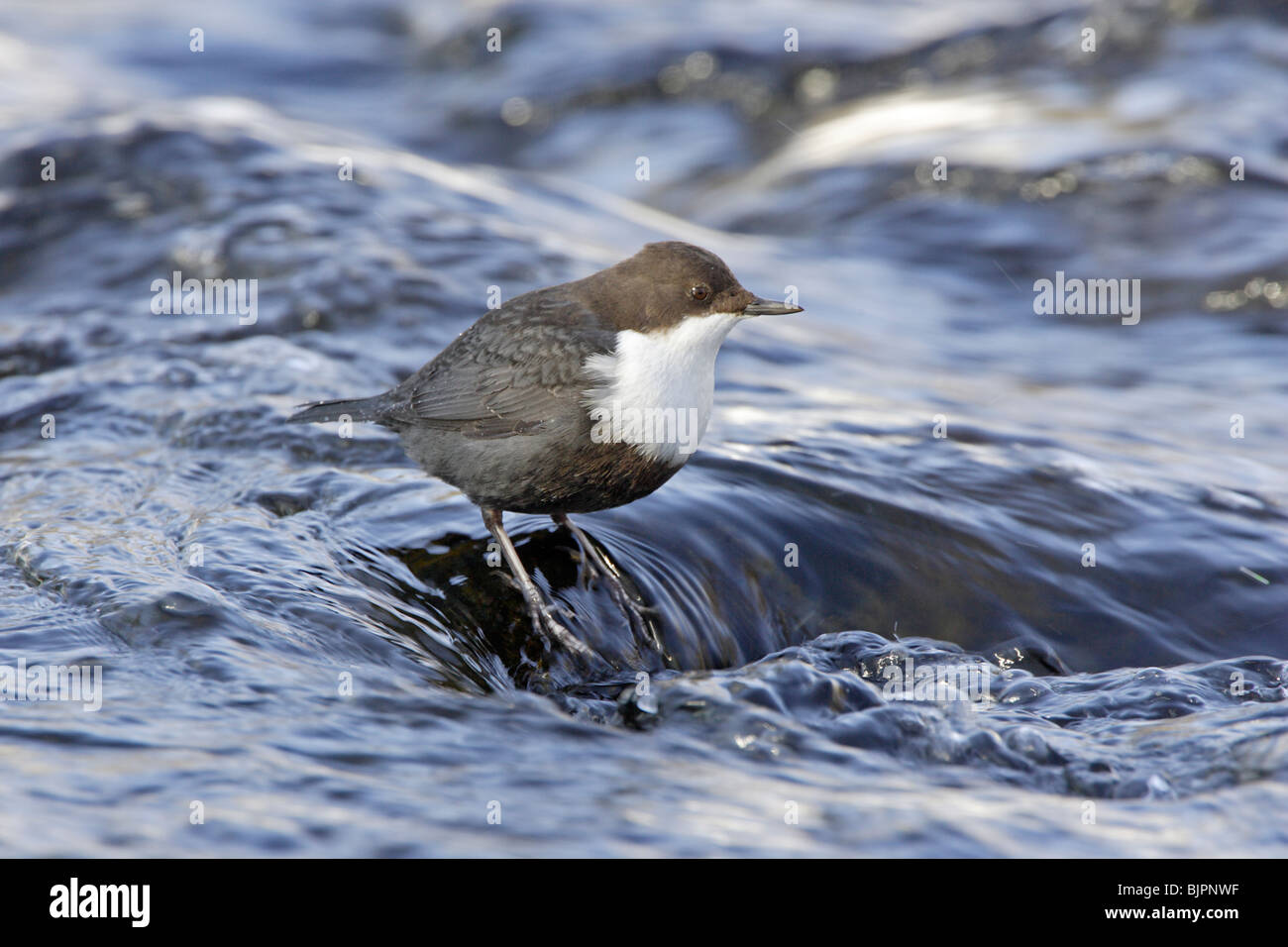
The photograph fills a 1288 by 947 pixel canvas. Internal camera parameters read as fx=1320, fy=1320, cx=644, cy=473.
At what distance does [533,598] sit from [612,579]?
391 millimetres

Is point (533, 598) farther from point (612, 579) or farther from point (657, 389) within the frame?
point (657, 389)

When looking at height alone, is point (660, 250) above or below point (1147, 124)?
below

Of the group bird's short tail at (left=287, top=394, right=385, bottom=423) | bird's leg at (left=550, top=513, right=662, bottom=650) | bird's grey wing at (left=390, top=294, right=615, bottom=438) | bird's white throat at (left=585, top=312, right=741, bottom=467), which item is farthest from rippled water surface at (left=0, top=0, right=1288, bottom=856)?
bird's white throat at (left=585, top=312, right=741, bottom=467)

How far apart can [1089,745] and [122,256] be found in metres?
6.63

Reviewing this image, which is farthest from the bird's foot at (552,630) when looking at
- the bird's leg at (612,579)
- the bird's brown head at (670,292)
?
the bird's brown head at (670,292)

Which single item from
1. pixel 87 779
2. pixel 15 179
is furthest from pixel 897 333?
pixel 87 779

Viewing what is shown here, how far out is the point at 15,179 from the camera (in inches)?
349

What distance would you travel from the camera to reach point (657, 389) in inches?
181

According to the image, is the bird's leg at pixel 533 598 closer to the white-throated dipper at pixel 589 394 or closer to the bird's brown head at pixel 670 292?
the white-throated dipper at pixel 589 394

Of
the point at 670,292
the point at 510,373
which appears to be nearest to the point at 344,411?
the point at 510,373

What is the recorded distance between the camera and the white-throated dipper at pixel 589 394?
179 inches

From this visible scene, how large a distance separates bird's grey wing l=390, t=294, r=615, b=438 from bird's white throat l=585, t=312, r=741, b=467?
3.3 inches

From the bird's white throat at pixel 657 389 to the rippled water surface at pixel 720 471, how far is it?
754mm
